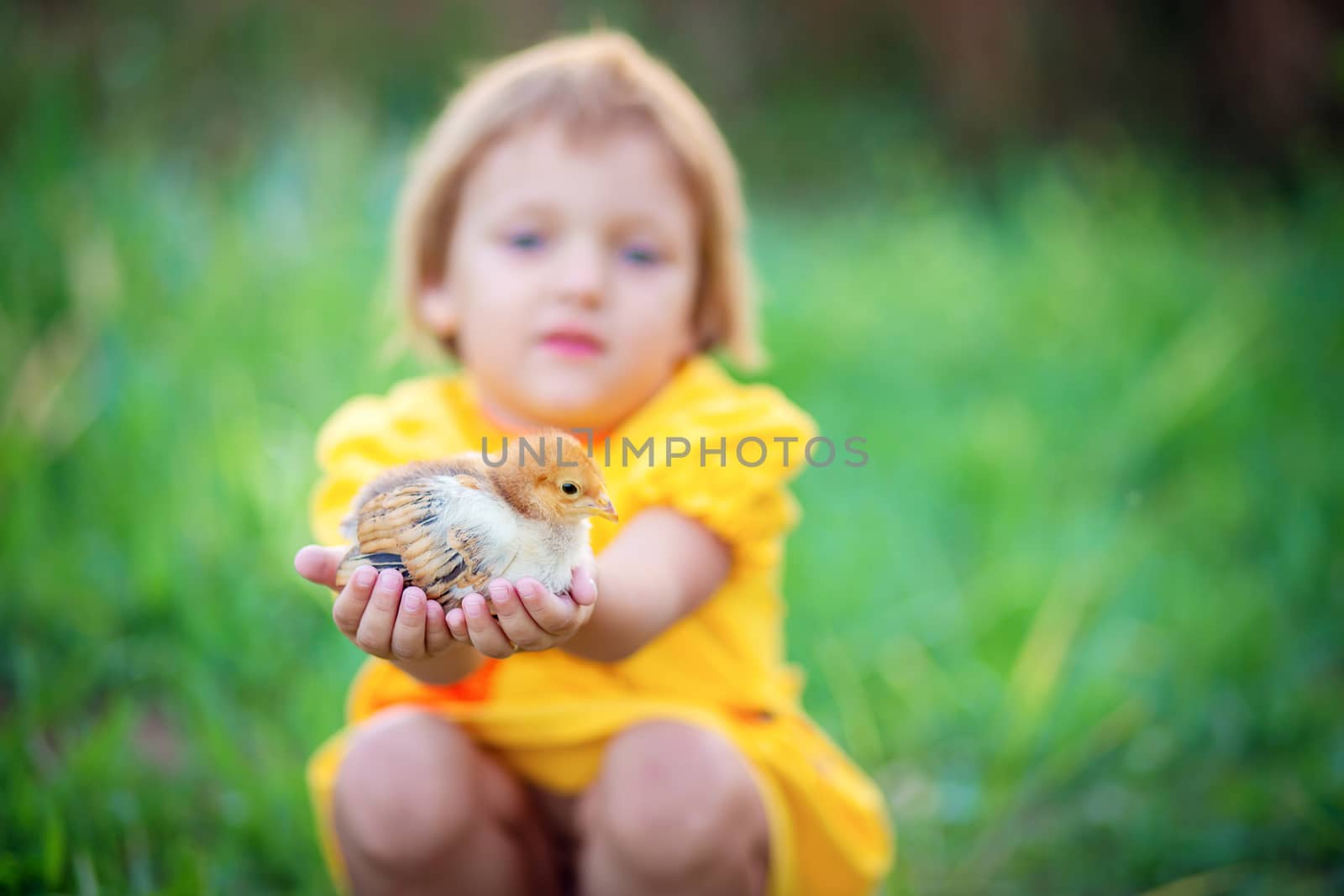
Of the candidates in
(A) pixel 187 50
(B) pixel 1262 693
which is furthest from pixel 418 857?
(A) pixel 187 50

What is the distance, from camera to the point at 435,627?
1082 millimetres

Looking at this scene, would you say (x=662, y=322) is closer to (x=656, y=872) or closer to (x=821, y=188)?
(x=656, y=872)

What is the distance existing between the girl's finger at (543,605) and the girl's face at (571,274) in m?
0.49

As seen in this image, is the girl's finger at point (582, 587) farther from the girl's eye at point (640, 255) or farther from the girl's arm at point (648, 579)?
the girl's eye at point (640, 255)

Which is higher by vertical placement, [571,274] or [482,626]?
[571,274]

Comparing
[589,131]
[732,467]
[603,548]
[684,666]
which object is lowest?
[684,666]

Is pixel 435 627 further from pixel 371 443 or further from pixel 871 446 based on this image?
pixel 871 446

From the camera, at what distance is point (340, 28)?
5.26 m

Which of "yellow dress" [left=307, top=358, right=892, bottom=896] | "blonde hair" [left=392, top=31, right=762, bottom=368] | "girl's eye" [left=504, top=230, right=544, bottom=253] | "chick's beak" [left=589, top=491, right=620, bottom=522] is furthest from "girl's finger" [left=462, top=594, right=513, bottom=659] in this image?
"blonde hair" [left=392, top=31, right=762, bottom=368]

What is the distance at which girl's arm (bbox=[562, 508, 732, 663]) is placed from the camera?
1244mm

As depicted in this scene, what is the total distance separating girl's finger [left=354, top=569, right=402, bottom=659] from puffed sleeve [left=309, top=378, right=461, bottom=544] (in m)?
0.33

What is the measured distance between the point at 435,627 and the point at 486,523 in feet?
0.38

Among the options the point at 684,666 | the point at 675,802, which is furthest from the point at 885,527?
the point at 675,802

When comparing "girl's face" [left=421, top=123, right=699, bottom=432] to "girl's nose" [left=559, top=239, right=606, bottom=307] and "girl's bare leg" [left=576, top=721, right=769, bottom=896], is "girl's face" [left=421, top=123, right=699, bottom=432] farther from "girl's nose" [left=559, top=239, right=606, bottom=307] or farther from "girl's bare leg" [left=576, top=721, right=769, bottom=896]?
"girl's bare leg" [left=576, top=721, right=769, bottom=896]
